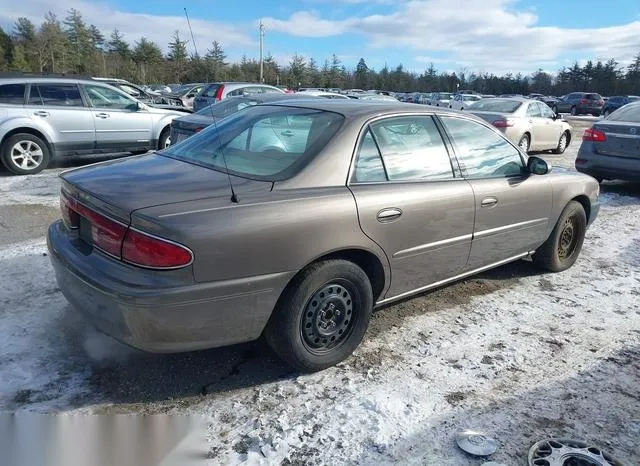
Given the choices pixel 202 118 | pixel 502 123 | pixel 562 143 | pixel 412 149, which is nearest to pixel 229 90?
pixel 202 118

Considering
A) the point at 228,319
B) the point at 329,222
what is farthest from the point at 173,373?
the point at 329,222

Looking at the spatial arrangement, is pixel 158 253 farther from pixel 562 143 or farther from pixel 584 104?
pixel 584 104

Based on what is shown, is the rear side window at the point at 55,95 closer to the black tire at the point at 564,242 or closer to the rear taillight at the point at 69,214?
the rear taillight at the point at 69,214

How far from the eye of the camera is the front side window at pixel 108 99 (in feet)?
31.0

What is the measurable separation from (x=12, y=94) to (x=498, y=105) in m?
10.6

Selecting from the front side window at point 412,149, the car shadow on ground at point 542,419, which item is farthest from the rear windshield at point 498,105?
the car shadow on ground at point 542,419

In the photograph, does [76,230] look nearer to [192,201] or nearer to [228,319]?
[192,201]

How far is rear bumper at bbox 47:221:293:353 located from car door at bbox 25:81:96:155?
23.6 feet

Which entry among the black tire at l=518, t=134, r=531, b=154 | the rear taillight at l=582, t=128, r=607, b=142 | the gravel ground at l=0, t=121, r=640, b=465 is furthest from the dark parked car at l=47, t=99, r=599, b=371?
the black tire at l=518, t=134, r=531, b=154

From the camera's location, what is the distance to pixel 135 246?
247 cm

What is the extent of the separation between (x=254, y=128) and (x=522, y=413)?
2478 mm

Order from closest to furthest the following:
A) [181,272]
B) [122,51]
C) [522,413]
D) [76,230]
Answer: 1. [181,272]
2. [522,413]
3. [76,230]
4. [122,51]

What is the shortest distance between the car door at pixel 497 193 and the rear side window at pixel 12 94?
25.5ft

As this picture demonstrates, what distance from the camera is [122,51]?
59062 millimetres
